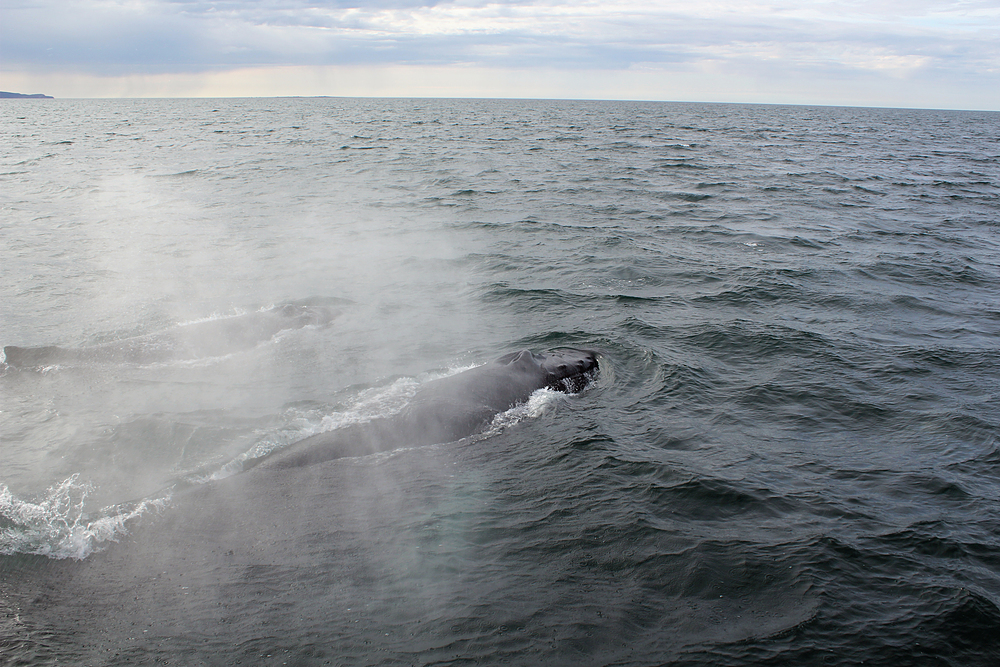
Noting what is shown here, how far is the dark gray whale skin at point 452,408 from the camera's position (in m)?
8.85

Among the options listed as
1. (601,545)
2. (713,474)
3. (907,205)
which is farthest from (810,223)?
(601,545)

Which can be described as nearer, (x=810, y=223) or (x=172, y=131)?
(x=810, y=223)

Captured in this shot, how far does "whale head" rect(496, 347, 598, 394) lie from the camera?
10984mm

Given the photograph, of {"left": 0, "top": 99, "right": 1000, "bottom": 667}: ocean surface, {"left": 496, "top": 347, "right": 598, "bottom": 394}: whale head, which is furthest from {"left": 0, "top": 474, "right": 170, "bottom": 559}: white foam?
{"left": 496, "top": 347, "right": 598, "bottom": 394}: whale head

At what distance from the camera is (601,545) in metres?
6.93

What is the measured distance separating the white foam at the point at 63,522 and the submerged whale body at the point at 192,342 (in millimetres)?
4725

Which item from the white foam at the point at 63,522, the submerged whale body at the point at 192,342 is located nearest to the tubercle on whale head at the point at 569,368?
the submerged whale body at the point at 192,342

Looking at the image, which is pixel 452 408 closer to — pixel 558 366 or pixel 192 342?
pixel 558 366

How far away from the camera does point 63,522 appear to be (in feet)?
23.5

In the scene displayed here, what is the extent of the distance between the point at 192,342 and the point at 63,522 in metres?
6.24

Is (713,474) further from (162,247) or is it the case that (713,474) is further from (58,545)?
(162,247)

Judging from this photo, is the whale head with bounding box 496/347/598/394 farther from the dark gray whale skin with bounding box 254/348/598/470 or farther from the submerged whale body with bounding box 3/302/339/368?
the submerged whale body with bounding box 3/302/339/368

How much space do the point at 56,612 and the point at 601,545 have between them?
527cm

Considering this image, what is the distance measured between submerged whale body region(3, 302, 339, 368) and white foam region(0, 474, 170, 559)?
4.72 metres
